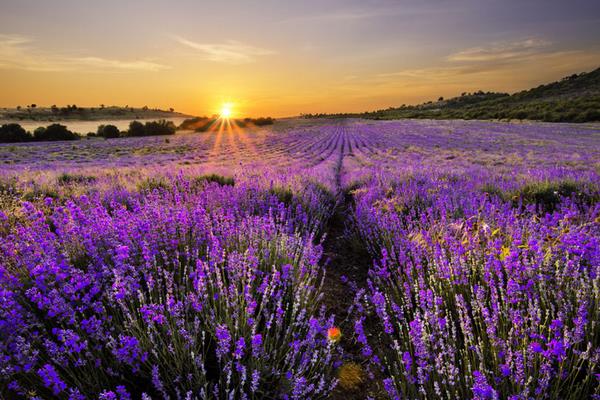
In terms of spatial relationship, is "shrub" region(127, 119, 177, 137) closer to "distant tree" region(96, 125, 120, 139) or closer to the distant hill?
"distant tree" region(96, 125, 120, 139)

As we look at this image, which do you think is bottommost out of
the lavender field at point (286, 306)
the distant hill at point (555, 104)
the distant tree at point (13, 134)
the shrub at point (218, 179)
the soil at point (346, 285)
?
the soil at point (346, 285)

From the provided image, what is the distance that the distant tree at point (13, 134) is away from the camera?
30.4 metres

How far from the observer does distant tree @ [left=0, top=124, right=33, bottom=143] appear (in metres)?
30.4

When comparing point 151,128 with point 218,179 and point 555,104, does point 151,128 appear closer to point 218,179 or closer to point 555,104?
point 218,179

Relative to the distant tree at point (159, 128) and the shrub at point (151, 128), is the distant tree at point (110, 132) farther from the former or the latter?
the distant tree at point (159, 128)

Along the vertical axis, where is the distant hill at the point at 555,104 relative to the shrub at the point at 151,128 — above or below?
above

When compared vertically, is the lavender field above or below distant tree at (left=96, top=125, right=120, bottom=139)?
below

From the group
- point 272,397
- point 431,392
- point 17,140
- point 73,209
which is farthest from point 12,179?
point 17,140

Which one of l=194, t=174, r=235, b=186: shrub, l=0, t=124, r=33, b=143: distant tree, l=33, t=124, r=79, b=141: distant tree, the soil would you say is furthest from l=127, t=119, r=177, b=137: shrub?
the soil

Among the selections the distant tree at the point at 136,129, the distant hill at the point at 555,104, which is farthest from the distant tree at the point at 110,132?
the distant hill at the point at 555,104

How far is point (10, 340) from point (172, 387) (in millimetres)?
910

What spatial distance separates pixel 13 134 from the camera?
31.0 m

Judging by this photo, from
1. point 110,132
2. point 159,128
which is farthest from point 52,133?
point 159,128

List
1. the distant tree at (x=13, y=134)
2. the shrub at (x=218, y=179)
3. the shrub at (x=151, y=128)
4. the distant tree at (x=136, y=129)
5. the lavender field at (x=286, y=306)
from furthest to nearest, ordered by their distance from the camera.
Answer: the shrub at (x=151, y=128) → the distant tree at (x=136, y=129) → the distant tree at (x=13, y=134) → the shrub at (x=218, y=179) → the lavender field at (x=286, y=306)
